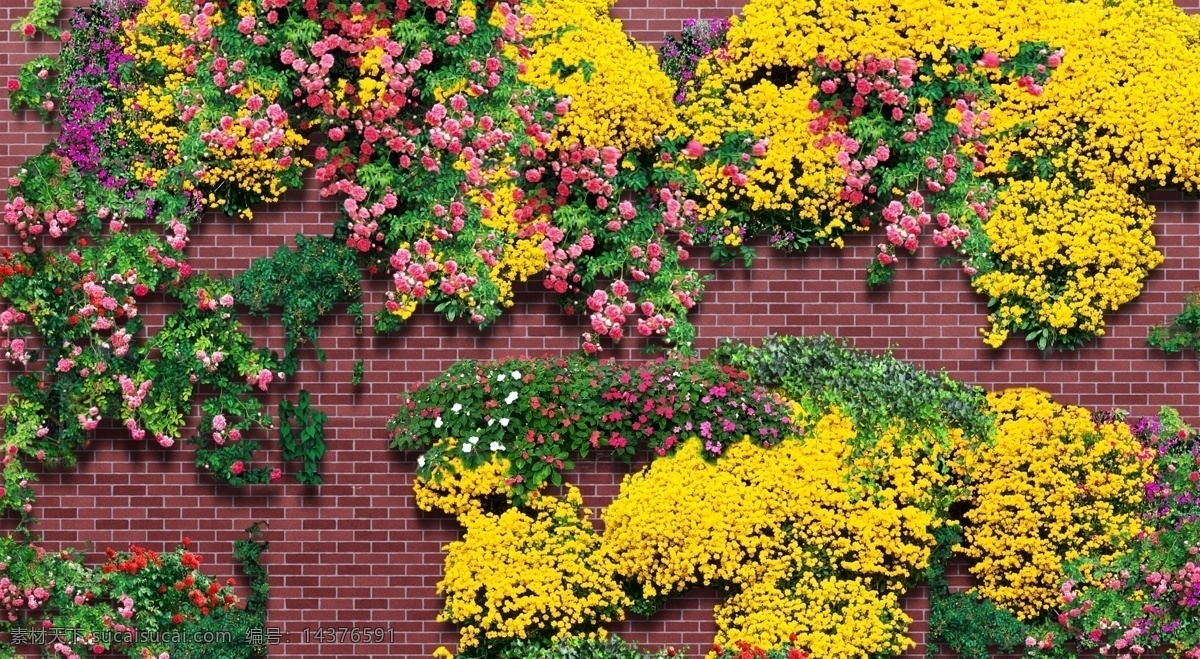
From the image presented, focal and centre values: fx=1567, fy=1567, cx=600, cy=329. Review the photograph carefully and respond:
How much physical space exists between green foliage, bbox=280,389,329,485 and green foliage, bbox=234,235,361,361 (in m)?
0.32

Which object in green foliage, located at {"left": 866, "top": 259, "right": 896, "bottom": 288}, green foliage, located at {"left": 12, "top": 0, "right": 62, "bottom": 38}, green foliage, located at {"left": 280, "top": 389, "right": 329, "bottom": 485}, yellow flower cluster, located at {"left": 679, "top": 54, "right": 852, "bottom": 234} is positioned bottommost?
green foliage, located at {"left": 280, "top": 389, "right": 329, "bottom": 485}

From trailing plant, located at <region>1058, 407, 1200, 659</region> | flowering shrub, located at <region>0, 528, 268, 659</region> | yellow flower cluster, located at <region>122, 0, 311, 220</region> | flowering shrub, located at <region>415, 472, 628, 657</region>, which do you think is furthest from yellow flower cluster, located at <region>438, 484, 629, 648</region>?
trailing plant, located at <region>1058, 407, 1200, 659</region>

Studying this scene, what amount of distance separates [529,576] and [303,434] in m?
1.51

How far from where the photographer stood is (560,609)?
869 centimetres

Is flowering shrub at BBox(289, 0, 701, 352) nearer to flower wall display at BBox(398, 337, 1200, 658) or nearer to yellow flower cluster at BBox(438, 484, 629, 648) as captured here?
flower wall display at BBox(398, 337, 1200, 658)

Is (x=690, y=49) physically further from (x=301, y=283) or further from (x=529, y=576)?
(x=529, y=576)

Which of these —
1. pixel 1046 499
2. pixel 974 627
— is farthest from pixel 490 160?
pixel 974 627

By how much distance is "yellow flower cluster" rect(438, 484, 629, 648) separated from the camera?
28.3 feet

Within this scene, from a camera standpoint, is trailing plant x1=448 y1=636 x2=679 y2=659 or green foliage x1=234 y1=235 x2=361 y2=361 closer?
trailing plant x1=448 y1=636 x2=679 y2=659

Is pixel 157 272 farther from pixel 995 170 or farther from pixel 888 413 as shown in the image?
pixel 995 170

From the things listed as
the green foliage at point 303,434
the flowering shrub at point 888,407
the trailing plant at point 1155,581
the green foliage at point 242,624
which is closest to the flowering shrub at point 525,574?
the green foliage at point 303,434

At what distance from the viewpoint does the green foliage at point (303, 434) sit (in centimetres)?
888

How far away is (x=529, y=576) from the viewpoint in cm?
865

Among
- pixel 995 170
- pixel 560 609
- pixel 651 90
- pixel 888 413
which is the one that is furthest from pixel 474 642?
pixel 995 170
